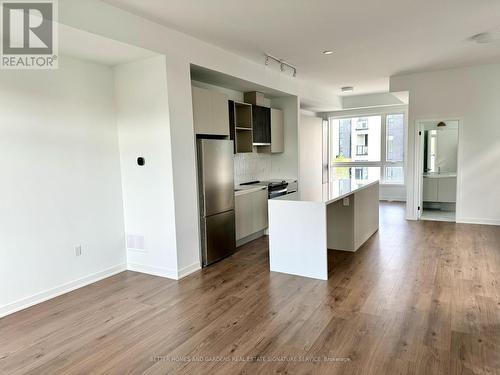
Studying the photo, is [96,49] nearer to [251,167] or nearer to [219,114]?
[219,114]

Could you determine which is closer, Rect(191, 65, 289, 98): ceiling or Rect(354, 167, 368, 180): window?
Rect(191, 65, 289, 98): ceiling

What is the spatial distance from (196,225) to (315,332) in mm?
1994

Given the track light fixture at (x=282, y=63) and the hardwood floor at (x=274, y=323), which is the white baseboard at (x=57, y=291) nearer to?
the hardwood floor at (x=274, y=323)

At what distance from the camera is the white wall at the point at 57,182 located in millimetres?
3172

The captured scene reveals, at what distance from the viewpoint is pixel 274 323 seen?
2.85m

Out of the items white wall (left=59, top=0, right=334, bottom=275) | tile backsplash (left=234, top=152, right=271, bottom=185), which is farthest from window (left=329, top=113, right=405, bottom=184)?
white wall (left=59, top=0, right=334, bottom=275)

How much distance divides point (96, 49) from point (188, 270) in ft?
8.25

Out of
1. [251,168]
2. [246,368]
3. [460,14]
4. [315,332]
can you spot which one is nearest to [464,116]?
[460,14]

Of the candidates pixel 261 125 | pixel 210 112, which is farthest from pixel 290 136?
pixel 210 112

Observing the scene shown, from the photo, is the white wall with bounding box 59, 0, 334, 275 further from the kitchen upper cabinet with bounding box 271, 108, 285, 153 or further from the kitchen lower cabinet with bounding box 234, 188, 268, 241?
the kitchen upper cabinet with bounding box 271, 108, 285, 153

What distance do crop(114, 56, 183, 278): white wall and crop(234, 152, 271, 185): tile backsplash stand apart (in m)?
2.09

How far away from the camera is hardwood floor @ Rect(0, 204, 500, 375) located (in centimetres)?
232

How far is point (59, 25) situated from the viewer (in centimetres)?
277

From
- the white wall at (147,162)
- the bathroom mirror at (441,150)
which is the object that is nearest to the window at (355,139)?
the bathroom mirror at (441,150)
